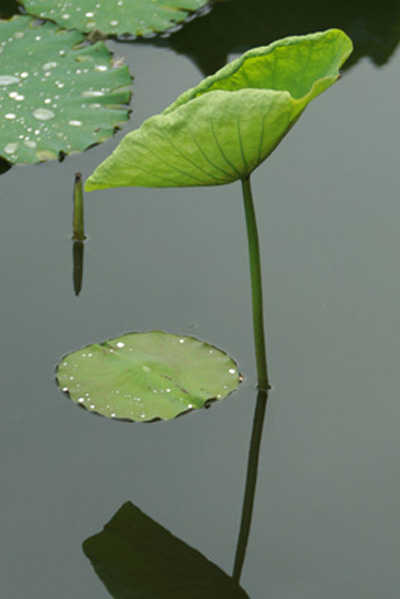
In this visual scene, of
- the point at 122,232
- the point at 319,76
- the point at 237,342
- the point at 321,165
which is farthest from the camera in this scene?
the point at 321,165

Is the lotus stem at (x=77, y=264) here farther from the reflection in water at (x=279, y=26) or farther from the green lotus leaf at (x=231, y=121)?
the reflection in water at (x=279, y=26)

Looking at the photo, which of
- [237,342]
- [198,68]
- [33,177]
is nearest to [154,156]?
[237,342]

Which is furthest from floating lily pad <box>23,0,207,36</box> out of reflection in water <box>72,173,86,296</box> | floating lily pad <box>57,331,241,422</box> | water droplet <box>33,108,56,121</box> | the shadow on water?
the shadow on water

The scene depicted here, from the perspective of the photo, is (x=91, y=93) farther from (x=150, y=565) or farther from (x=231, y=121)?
(x=150, y=565)

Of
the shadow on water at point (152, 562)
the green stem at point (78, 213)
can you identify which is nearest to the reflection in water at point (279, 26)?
the green stem at point (78, 213)

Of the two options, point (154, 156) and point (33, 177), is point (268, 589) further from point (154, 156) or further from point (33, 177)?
point (33, 177)

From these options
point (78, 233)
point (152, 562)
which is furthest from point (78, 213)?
point (152, 562)
